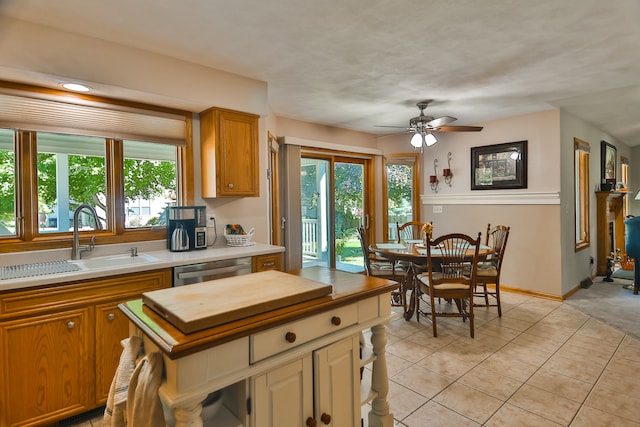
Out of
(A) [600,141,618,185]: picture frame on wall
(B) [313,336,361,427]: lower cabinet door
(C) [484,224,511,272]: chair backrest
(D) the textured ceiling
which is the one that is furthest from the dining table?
(A) [600,141,618,185]: picture frame on wall

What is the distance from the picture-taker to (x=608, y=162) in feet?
19.2

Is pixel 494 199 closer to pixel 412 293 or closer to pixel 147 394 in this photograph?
pixel 412 293

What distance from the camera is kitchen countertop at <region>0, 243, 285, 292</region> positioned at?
1.86 metres

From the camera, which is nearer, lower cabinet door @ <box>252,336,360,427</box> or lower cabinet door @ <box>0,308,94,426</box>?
lower cabinet door @ <box>252,336,360,427</box>

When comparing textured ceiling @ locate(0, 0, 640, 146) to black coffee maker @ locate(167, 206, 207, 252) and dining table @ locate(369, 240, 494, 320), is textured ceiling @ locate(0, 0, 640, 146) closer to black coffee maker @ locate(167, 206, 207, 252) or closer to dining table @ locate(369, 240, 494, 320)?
black coffee maker @ locate(167, 206, 207, 252)

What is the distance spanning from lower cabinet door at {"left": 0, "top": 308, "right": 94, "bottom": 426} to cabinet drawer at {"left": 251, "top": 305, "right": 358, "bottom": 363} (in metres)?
1.51

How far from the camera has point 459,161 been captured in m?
5.14

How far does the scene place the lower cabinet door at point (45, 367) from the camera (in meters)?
1.83

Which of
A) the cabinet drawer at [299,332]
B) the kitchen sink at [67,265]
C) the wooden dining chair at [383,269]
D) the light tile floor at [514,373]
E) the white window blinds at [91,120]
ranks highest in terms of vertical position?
the white window blinds at [91,120]

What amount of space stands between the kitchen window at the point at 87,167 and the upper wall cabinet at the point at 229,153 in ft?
0.59

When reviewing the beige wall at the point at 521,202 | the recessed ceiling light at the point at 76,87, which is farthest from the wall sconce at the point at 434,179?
the recessed ceiling light at the point at 76,87

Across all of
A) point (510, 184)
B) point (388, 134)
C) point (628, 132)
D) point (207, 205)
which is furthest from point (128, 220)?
point (628, 132)

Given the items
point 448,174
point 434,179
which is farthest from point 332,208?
point 448,174

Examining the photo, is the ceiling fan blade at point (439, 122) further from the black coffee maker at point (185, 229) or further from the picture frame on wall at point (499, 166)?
the black coffee maker at point (185, 229)
